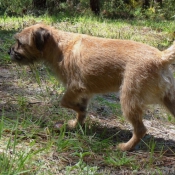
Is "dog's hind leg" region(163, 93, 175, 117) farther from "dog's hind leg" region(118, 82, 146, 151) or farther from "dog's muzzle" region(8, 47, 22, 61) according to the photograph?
"dog's muzzle" region(8, 47, 22, 61)

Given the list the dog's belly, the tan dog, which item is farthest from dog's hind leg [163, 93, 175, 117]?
the dog's belly

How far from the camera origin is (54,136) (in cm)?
406

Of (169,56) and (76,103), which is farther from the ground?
(169,56)

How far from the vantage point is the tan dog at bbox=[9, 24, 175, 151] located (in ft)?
13.0

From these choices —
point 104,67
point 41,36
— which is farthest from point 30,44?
point 104,67

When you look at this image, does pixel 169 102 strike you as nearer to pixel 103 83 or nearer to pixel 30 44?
pixel 103 83

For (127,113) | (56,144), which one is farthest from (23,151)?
(127,113)

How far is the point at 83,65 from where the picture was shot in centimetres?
439

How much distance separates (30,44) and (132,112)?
1688 mm

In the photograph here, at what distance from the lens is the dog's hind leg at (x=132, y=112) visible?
398 cm

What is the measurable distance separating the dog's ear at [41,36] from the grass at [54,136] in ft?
3.01

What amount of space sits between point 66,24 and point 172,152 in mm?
7834

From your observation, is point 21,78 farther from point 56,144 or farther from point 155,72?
point 155,72

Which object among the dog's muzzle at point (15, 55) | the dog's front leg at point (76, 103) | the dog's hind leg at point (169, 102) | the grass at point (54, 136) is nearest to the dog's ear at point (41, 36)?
the dog's muzzle at point (15, 55)
